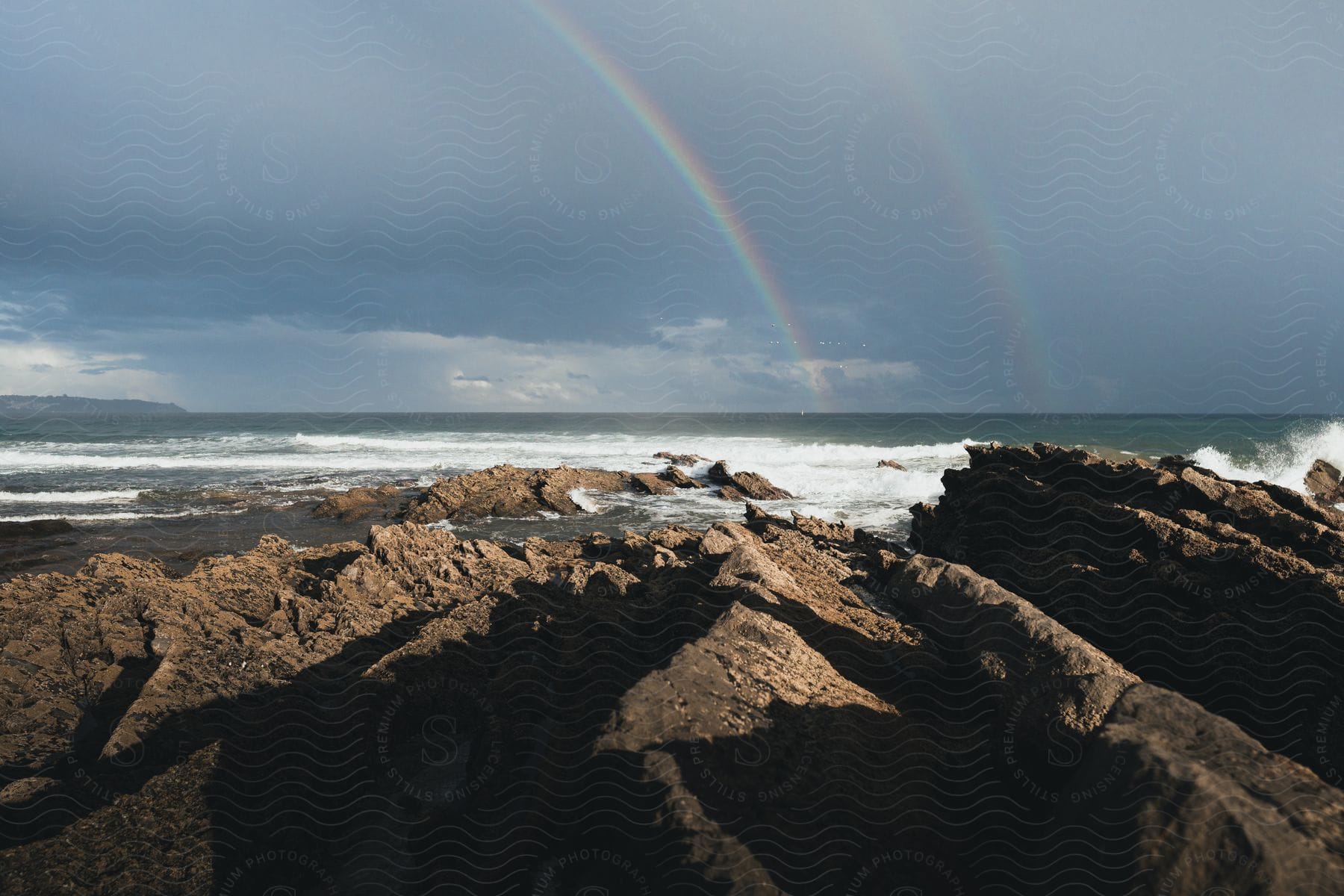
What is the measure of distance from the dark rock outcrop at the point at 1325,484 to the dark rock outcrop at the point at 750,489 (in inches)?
512

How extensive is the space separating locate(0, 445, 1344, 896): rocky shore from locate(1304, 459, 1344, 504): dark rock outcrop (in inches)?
530

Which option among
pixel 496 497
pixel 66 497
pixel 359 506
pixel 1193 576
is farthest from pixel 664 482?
pixel 66 497

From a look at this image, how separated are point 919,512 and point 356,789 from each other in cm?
1047

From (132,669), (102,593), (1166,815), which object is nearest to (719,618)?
(1166,815)

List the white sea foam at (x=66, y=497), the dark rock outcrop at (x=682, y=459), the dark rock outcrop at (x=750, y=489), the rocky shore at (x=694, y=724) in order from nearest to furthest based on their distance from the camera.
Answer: the rocky shore at (x=694, y=724)
the white sea foam at (x=66, y=497)
the dark rock outcrop at (x=750, y=489)
the dark rock outcrop at (x=682, y=459)

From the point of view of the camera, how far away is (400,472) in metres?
25.3

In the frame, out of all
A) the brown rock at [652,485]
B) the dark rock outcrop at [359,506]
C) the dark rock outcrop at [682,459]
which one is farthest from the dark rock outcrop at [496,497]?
the dark rock outcrop at [682,459]

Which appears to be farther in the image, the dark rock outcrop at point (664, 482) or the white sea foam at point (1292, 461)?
the white sea foam at point (1292, 461)

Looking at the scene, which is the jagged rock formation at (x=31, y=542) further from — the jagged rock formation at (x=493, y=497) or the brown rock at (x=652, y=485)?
the brown rock at (x=652, y=485)

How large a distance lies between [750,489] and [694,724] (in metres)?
15.7

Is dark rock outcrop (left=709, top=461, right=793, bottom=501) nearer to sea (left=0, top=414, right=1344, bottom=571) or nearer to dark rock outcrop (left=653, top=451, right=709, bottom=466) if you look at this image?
sea (left=0, top=414, right=1344, bottom=571)

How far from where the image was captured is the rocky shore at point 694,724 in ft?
7.15

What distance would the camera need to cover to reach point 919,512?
11.6 m

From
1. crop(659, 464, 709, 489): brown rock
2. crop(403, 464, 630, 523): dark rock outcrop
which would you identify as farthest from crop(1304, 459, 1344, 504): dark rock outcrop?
crop(403, 464, 630, 523): dark rock outcrop
